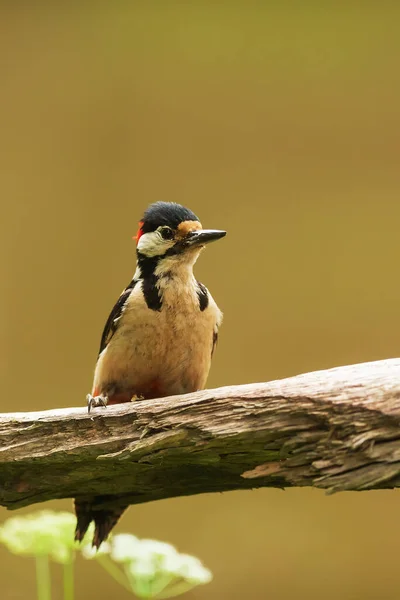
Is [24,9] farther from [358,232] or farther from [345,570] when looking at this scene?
[345,570]

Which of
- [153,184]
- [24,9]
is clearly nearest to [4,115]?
[24,9]

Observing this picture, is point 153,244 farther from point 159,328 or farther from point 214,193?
point 214,193

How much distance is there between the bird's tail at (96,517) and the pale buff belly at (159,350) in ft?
1.21

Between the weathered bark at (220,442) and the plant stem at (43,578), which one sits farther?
the plant stem at (43,578)

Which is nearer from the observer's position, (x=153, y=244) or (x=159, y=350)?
(x=159, y=350)

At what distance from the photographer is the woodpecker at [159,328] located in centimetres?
236

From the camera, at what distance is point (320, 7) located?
13.0 ft

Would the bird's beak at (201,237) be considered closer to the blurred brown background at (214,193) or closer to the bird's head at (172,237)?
the bird's head at (172,237)

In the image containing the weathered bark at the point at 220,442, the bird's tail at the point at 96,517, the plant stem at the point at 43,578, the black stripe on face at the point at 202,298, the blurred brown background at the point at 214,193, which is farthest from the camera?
the blurred brown background at the point at 214,193

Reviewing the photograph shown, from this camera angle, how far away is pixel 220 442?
6.09ft

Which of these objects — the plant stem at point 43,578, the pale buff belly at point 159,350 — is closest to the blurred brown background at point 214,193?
the plant stem at point 43,578

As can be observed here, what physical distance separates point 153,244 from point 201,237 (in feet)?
0.58

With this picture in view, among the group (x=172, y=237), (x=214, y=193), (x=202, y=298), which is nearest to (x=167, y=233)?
(x=172, y=237)

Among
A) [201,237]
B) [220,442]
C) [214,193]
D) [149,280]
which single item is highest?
[214,193]
